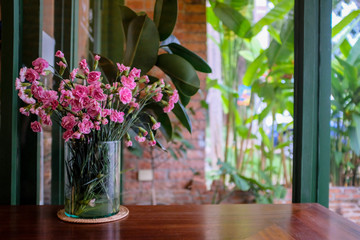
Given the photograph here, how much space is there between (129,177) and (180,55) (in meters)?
1.46

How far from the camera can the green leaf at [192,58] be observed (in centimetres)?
122

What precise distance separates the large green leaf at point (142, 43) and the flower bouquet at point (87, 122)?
8.5 inches

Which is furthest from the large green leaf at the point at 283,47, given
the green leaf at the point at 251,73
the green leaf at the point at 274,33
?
the green leaf at the point at 251,73

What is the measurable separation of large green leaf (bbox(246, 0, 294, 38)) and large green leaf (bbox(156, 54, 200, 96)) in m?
0.94

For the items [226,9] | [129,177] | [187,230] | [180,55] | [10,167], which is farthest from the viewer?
[129,177]

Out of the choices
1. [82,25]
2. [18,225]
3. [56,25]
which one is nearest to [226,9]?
[82,25]

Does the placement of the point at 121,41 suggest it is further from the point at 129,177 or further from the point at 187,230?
the point at 129,177

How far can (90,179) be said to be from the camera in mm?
868

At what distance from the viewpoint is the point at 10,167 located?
0.99 m

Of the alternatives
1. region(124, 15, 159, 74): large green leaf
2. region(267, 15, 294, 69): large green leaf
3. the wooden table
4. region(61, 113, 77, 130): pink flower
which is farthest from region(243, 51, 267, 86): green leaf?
region(61, 113, 77, 130): pink flower

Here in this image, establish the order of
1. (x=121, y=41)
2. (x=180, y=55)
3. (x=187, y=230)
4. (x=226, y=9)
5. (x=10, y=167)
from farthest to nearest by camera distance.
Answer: (x=226, y=9), (x=121, y=41), (x=180, y=55), (x=10, y=167), (x=187, y=230)

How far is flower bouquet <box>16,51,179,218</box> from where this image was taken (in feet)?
2.65

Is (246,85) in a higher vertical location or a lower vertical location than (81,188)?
higher

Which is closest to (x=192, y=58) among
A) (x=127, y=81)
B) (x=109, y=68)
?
(x=109, y=68)
